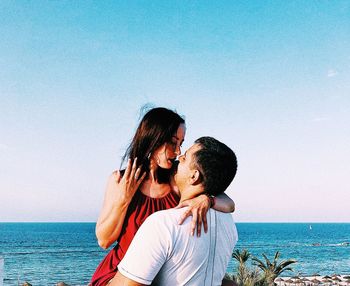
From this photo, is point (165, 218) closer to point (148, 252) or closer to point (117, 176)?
point (148, 252)

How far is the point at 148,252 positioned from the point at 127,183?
2.29 feet

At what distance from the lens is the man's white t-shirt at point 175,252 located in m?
1.84

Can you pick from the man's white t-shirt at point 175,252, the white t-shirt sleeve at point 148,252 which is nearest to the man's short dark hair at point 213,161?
the man's white t-shirt at point 175,252

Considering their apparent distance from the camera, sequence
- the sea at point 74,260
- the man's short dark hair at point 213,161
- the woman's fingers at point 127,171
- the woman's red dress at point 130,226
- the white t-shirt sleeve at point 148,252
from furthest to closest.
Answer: the sea at point 74,260 < the woman's fingers at point 127,171 < the woman's red dress at point 130,226 < the man's short dark hair at point 213,161 < the white t-shirt sleeve at point 148,252

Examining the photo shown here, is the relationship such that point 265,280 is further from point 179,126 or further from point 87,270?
point 87,270

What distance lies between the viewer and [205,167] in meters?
2.05

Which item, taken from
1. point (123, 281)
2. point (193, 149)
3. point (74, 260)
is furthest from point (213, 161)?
point (74, 260)

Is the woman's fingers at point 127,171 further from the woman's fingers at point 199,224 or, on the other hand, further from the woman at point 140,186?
the woman's fingers at point 199,224

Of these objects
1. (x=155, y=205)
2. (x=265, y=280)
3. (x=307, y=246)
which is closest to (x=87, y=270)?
(x=265, y=280)

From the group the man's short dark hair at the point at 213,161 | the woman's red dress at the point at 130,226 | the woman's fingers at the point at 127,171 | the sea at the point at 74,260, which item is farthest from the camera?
the sea at the point at 74,260

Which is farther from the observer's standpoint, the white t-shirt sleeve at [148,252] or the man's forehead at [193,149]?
the man's forehead at [193,149]

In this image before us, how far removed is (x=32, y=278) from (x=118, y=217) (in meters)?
46.3

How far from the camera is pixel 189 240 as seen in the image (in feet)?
6.23

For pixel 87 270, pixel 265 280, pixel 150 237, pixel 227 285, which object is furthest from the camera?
pixel 87 270
